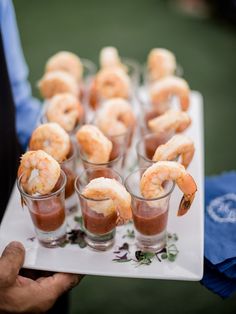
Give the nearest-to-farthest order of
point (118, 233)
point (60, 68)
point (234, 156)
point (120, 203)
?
1. point (120, 203)
2. point (118, 233)
3. point (60, 68)
4. point (234, 156)

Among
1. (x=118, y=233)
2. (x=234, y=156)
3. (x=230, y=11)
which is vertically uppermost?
(x=118, y=233)

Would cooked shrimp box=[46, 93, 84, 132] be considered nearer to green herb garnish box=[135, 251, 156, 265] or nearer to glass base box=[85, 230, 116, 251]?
glass base box=[85, 230, 116, 251]

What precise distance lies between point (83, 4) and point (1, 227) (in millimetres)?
4993

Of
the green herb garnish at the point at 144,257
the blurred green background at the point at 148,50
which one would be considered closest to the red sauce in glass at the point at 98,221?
the green herb garnish at the point at 144,257

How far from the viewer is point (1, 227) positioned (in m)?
1.53

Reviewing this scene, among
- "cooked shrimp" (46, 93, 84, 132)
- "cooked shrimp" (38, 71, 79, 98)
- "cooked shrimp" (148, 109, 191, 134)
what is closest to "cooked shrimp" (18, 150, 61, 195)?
"cooked shrimp" (46, 93, 84, 132)

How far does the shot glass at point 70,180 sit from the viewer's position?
5.12ft

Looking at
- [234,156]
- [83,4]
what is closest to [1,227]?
[234,156]

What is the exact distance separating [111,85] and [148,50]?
3053mm

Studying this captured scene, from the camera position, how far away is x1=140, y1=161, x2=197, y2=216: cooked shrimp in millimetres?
1318

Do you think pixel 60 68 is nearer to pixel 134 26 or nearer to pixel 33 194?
pixel 33 194

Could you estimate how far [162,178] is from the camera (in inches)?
52.2

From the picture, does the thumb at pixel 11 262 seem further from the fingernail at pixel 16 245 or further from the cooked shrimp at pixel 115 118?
the cooked shrimp at pixel 115 118

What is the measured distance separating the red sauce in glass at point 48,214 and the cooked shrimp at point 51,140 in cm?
18
